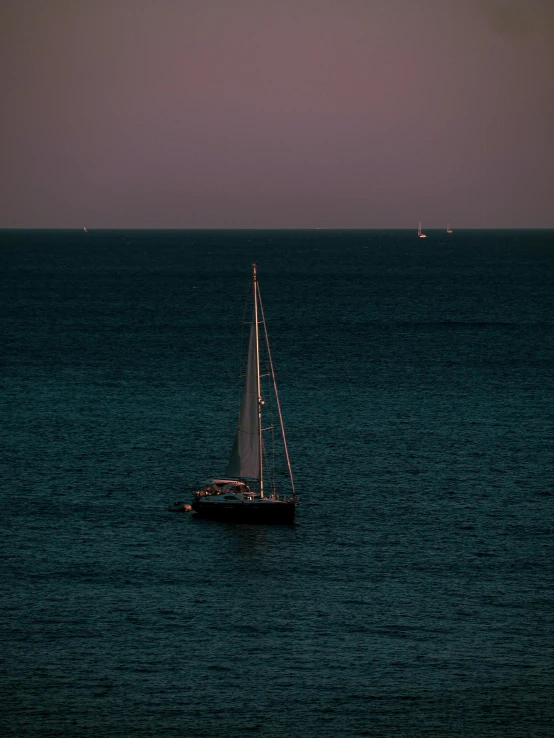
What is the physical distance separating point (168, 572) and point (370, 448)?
3604cm

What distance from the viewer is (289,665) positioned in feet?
219

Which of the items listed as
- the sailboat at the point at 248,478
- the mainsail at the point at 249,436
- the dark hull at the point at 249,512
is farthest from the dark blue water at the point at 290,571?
the mainsail at the point at 249,436

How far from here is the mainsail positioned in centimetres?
9125

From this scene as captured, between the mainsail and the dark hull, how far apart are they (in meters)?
2.72

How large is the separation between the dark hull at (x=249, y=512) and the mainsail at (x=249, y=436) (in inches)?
107

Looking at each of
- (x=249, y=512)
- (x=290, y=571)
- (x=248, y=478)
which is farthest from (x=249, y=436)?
(x=290, y=571)

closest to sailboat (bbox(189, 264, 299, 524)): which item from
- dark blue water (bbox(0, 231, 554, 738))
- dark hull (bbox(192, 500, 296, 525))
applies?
dark hull (bbox(192, 500, 296, 525))

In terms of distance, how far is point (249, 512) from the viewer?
89.7 meters

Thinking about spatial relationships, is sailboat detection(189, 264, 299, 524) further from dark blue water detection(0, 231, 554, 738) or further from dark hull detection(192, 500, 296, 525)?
dark blue water detection(0, 231, 554, 738)

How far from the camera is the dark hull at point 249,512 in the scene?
88750 mm

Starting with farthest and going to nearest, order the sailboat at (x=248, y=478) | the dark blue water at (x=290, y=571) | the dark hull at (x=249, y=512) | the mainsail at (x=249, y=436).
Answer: the mainsail at (x=249, y=436)
the sailboat at (x=248, y=478)
the dark hull at (x=249, y=512)
the dark blue water at (x=290, y=571)

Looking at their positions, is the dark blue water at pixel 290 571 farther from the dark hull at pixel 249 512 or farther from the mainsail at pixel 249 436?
the mainsail at pixel 249 436

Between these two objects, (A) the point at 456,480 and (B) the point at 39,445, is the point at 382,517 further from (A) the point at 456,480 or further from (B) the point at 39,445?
(B) the point at 39,445

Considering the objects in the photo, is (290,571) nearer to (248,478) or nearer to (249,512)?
(249,512)
